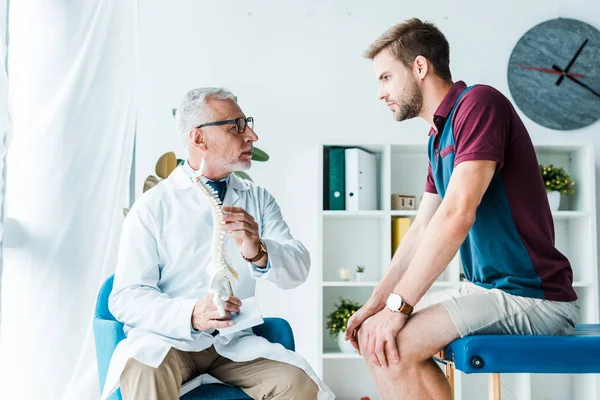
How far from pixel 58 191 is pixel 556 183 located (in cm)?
245

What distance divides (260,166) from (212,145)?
155 cm

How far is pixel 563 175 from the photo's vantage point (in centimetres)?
351

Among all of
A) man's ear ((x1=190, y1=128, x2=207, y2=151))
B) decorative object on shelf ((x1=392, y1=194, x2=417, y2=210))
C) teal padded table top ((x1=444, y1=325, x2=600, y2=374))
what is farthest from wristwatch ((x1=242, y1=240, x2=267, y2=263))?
decorative object on shelf ((x1=392, y1=194, x2=417, y2=210))

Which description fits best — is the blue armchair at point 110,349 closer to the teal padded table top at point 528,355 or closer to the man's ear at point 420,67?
the teal padded table top at point 528,355

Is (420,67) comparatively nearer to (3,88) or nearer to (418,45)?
(418,45)

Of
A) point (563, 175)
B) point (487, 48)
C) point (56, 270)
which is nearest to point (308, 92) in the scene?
point (487, 48)

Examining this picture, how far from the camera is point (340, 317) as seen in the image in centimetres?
345

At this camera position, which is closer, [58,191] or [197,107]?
[197,107]

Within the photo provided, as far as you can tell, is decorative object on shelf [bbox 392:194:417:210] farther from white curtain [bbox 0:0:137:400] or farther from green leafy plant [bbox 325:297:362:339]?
white curtain [bbox 0:0:137:400]

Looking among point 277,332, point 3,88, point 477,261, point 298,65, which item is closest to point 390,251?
point 298,65

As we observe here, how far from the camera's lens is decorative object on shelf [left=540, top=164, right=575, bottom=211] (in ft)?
11.4

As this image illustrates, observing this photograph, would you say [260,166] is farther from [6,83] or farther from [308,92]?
[6,83]

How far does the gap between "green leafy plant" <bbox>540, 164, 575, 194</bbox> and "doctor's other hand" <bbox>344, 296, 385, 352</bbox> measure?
1893 millimetres

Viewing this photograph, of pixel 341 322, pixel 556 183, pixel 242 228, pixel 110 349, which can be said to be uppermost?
pixel 556 183
